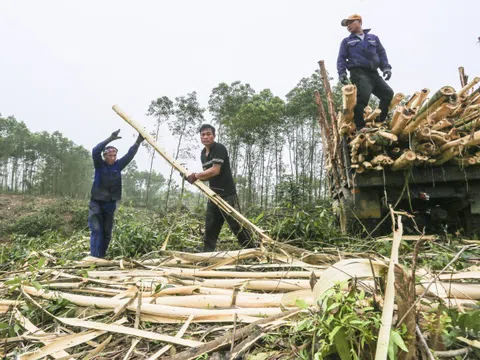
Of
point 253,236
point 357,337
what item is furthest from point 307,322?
point 253,236

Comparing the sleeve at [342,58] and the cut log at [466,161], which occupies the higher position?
the sleeve at [342,58]

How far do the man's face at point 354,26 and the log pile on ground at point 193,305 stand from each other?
3.79 metres

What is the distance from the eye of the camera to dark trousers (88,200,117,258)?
14.6 feet

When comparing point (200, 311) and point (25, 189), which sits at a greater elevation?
point (25, 189)

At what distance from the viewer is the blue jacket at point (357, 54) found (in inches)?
173

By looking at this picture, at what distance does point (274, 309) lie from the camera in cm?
147

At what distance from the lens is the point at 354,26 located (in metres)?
4.46

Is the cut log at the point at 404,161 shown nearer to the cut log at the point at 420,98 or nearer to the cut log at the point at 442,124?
the cut log at the point at 442,124

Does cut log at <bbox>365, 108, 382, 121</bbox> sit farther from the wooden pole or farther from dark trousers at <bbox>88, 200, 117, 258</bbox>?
dark trousers at <bbox>88, 200, 117, 258</bbox>

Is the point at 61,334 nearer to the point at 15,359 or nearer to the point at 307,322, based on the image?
the point at 15,359

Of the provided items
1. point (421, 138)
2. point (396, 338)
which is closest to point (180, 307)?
point (396, 338)

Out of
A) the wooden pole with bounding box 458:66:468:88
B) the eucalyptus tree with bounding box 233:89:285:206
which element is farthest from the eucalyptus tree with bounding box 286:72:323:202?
the wooden pole with bounding box 458:66:468:88

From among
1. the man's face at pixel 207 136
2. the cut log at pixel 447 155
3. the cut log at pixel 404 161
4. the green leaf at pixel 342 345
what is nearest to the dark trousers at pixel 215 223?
the man's face at pixel 207 136

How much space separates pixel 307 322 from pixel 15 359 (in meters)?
1.27
